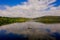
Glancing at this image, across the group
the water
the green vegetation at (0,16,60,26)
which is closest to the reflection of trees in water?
the water

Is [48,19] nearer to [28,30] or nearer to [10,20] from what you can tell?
[28,30]

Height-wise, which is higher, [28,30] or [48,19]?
[48,19]

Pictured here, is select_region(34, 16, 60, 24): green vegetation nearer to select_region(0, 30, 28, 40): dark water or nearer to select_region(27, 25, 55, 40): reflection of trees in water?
select_region(27, 25, 55, 40): reflection of trees in water

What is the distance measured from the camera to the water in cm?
234

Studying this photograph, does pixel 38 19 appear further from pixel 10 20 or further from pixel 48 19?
pixel 10 20

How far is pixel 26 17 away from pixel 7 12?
243 millimetres

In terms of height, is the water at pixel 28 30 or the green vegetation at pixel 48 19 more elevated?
the green vegetation at pixel 48 19

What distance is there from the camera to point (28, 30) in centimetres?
235

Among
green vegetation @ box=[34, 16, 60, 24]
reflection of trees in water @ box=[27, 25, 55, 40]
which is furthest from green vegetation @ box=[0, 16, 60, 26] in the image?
reflection of trees in water @ box=[27, 25, 55, 40]

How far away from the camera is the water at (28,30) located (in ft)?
7.66

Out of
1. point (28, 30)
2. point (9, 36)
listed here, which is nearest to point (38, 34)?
point (28, 30)

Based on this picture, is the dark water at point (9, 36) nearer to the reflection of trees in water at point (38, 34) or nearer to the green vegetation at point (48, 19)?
the reflection of trees in water at point (38, 34)

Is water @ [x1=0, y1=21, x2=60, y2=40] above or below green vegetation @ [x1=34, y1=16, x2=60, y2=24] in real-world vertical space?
below

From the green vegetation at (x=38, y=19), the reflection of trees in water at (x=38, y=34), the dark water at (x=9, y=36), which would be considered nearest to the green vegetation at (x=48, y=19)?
the green vegetation at (x=38, y=19)
